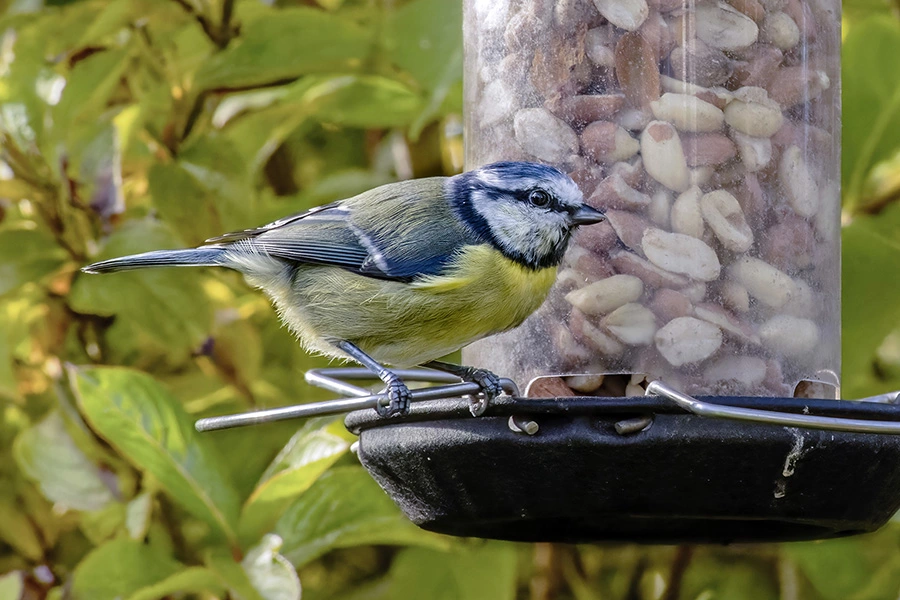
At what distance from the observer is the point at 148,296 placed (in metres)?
2.35

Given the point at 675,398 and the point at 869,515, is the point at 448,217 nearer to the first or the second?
the point at 675,398

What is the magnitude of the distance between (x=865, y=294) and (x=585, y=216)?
70 cm

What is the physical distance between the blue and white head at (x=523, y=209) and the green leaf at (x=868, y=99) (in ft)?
2.38

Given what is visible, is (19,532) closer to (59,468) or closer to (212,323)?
A: (59,468)

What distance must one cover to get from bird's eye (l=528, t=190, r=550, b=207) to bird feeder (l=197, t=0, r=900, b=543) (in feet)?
0.34

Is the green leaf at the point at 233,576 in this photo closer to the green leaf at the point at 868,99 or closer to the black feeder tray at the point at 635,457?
the black feeder tray at the point at 635,457

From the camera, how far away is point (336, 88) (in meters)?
2.55

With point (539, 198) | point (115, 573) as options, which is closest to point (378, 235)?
point (539, 198)

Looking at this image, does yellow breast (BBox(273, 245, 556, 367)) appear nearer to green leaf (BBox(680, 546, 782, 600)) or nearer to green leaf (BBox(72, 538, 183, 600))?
green leaf (BBox(72, 538, 183, 600))

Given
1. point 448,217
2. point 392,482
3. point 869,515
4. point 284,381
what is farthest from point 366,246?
point 869,515

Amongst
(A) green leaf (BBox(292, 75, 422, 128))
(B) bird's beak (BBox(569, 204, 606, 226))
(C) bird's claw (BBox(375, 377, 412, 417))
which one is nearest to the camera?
(C) bird's claw (BBox(375, 377, 412, 417))

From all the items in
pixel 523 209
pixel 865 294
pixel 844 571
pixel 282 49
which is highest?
pixel 282 49

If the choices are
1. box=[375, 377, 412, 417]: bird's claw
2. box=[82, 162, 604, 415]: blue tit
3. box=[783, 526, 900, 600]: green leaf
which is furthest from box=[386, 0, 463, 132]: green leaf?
box=[783, 526, 900, 600]: green leaf

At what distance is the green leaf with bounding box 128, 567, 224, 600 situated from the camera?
200cm
